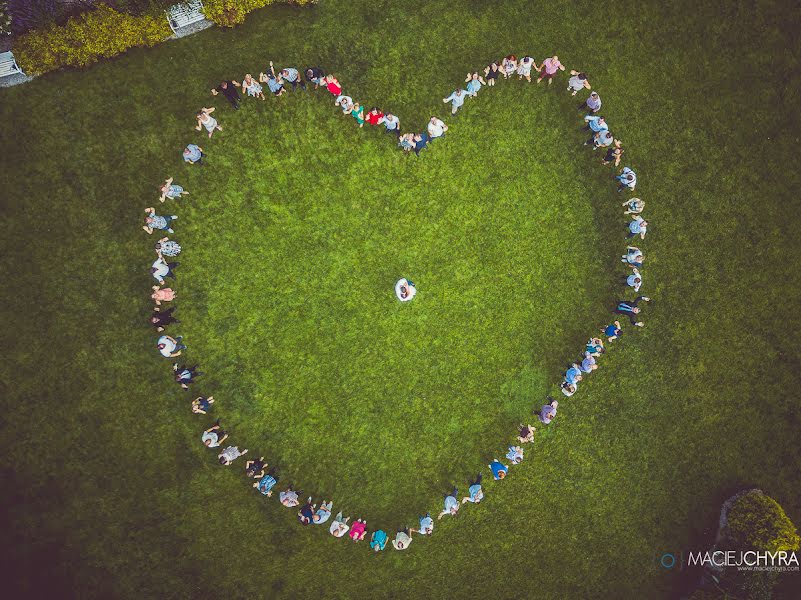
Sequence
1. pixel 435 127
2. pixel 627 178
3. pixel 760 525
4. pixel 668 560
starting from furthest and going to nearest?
pixel 668 560 < pixel 627 178 < pixel 760 525 < pixel 435 127

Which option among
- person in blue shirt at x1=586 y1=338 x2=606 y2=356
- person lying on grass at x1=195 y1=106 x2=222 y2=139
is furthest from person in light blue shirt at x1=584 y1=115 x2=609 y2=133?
person lying on grass at x1=195 y1=106 x2=222 y2=139

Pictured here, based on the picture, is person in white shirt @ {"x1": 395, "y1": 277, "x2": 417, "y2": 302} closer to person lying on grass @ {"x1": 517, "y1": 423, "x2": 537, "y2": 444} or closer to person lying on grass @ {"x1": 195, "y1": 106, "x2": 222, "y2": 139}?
person lying on grass @ {"x1": 517, "y1": 423, "x2": 537, "y2": 444}

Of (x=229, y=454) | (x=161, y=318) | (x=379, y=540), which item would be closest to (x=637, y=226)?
(x=379, y=540)

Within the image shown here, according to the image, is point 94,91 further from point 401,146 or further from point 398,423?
point 398,423

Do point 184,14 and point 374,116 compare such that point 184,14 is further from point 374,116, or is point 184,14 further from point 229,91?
point 374,116

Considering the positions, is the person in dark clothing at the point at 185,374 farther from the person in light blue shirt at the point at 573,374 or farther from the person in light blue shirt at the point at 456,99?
the person in light blue shirt at the point at 573,374

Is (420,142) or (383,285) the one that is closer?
(420,142)
